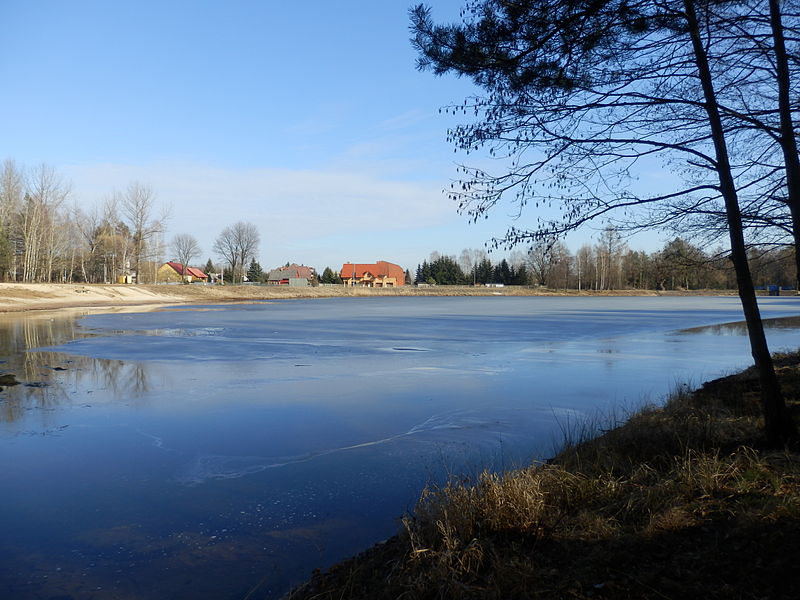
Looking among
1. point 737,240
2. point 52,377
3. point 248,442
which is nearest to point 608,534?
point 737,240

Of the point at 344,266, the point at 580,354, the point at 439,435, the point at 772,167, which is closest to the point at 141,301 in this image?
the point at 580,354

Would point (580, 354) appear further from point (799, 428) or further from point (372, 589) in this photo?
point (372, 589)

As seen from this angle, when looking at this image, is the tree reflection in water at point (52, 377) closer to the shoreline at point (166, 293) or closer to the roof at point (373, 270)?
the shoreline at point (166, 293)

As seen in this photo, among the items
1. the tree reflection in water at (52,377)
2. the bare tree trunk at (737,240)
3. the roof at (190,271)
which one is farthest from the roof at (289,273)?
the bare tree trunk at (737,240)

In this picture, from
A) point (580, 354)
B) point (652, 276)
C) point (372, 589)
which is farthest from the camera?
point (580, 354)

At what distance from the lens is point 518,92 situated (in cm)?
604

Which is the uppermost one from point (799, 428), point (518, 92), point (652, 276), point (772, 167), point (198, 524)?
point (518, 92)

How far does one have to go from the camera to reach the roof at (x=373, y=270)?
12531 centimetres

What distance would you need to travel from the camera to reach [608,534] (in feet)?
12.6

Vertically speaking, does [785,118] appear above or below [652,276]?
above

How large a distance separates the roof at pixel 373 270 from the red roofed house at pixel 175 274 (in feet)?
105

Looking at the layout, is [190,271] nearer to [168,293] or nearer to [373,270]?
[373,270]

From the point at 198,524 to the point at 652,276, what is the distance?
6514 millimetres

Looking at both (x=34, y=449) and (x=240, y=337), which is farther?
(x=240, y=337)
